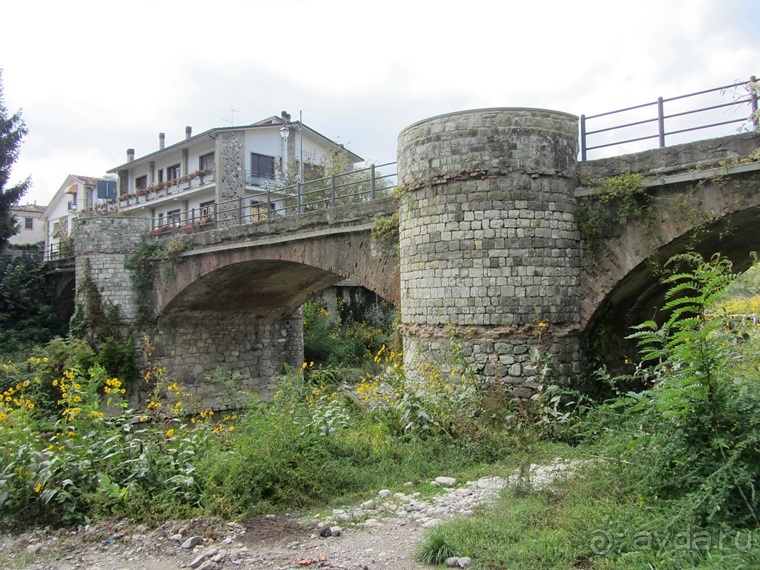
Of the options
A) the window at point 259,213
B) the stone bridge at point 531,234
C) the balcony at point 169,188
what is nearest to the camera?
the stone bridge at point 531,234

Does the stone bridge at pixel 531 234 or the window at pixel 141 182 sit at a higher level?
the window at pixel 141 182

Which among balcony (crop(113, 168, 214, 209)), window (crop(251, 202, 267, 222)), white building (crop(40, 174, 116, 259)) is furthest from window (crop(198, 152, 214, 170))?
white building (crop(40, 174, 116, 259))

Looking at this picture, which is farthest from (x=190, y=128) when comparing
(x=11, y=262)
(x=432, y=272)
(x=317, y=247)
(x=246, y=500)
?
(x=246, y=500)

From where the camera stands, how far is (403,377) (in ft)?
32.9

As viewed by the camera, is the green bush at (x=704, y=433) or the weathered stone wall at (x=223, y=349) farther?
the weathered stone wall at (x=223, y=349)

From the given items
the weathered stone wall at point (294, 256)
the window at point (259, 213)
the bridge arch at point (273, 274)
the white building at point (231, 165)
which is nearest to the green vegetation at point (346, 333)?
the bridge arch at point (273, 274)

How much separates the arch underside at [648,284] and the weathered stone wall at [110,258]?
15.5 m

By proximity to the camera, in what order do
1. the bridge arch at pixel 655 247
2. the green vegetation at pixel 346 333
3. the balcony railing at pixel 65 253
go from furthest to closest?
1. the balcony railing at pixel 65 253
2. the green vegetation at pixel 346 333
3. the bridge arch at pixel 655 247

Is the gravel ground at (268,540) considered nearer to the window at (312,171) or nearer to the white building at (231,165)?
the white building at (231,165)

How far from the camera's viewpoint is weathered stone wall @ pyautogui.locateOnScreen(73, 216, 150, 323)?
67.9ft

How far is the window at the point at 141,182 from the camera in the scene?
37000mm

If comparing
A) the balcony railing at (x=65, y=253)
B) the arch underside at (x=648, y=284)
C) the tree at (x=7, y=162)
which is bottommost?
the arch underside at (x=648, y=284)

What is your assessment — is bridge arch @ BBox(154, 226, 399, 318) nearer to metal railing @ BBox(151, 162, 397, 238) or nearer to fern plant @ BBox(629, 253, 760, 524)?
metal railing @ BBox(151, 162, 397, 238)

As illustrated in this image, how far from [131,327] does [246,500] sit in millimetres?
15445
